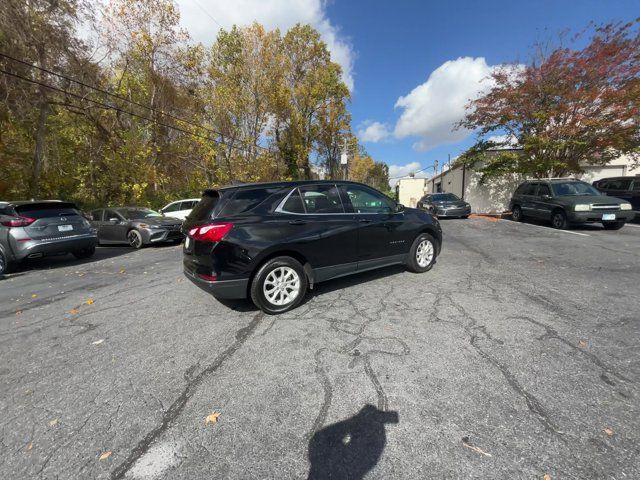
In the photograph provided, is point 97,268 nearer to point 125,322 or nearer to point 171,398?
point 125,322

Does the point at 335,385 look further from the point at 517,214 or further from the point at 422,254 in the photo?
the point at 517,214

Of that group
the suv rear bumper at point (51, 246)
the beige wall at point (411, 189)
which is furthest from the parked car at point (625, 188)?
the beige wall at point (411, 189)

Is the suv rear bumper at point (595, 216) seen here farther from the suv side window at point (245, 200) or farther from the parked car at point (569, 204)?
the suv side window at point (245, 200)

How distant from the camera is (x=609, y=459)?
164cm

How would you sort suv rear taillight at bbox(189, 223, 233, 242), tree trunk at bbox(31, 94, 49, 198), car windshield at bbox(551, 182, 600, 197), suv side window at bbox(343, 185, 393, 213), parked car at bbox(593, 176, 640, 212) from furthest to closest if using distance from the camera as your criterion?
tree trunk at bbox(31, 94, 49, 198) < parked car at bbox(593, 176, 640, 212) < car windshield at bbox(551, 182, 600, 197) < suv side window at bbox(343, 185, 393, 213) < suv rear taillight at bbox(189, 223, 233, 242)

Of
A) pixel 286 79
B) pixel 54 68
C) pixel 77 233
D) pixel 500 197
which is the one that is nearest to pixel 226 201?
pixel 77 233

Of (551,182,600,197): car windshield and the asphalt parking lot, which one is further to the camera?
(551,182,600,197): car windshield

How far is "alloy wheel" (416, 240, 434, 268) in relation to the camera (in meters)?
5.23

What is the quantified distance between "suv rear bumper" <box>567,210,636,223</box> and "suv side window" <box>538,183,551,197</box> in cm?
172

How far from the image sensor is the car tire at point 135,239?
957 cm

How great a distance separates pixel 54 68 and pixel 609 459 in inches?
765

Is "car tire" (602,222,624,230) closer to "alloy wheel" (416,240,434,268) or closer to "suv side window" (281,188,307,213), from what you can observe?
"alloy wheel" (416,240,434,268)

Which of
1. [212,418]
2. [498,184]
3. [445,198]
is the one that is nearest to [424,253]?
[212,418]

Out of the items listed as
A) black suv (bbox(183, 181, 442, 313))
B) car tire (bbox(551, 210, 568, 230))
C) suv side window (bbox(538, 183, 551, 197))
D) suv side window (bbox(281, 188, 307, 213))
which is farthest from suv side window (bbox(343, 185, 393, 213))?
suv side window (bbox(538, 183, 551, 197))
